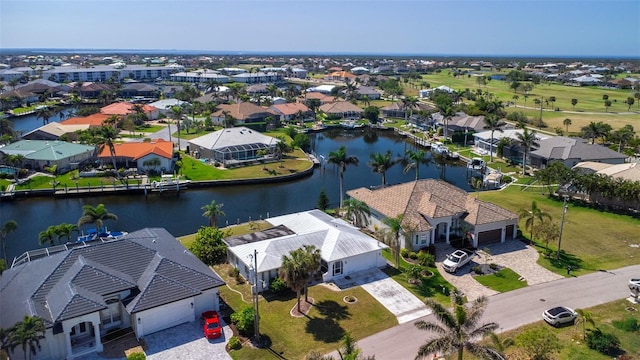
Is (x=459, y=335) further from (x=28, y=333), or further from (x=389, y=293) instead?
(x=28, y=333)

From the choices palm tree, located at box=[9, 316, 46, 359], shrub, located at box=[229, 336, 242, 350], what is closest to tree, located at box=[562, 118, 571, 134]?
shrub, located at box=[229, 336, 242, 350]

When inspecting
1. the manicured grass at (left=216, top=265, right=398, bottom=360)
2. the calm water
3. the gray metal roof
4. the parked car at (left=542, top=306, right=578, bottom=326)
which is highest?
Result: the gray metal roof

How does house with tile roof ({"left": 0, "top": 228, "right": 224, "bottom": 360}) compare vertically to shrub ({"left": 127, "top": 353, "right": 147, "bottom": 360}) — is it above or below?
above

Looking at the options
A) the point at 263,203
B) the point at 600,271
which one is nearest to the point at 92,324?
the point at 263,203

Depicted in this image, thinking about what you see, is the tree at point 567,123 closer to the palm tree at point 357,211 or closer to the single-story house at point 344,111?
the single-story house at point 344,111

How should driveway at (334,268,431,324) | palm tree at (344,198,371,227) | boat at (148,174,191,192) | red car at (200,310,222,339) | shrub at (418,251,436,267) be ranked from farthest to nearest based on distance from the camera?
boat at (148,174,191,192) < palm tree at (344,198,371,227) < shrub at (418,251,436,267) < driveway at (334,268,431,324) < red car at (200,310,222,339)

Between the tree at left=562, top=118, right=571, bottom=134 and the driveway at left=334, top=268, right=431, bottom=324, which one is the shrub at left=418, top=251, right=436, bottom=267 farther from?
the tree at left=562, top=118, right=571, bottom=134

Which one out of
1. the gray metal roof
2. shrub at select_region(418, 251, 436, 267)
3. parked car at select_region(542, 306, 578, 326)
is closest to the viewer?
Answer: the gray metal roof
